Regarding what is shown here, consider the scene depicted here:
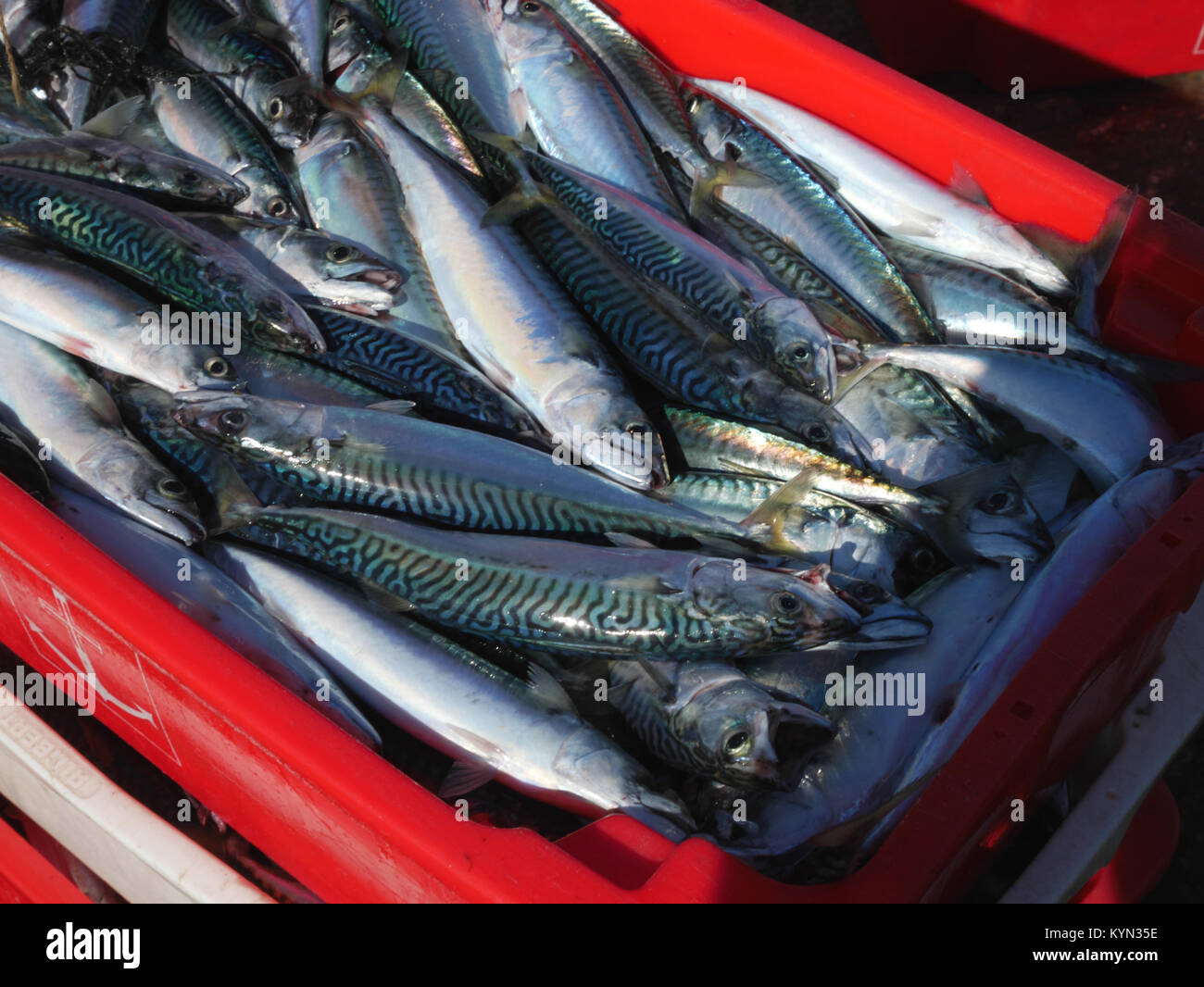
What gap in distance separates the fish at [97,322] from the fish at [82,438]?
0.21ft

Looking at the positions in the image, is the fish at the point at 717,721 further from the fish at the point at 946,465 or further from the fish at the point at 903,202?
the fish at the point at 903,202

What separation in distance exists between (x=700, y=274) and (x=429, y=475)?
2.83 ft

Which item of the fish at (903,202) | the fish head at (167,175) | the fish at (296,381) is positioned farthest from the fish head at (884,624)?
the fish head at (167,175)

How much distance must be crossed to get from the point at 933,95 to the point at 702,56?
755mm

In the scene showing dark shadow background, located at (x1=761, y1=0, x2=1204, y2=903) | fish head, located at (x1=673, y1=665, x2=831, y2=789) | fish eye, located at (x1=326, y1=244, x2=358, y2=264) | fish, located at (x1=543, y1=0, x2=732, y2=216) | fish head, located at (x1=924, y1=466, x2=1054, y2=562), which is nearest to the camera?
fish head, located at (x1=673, y1=665, x2=831, y2=789)

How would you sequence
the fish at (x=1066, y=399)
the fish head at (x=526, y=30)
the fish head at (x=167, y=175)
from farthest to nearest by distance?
the fish head at (x=526, y=30) → the fish head at (x=167, y=175) → the fish at (x=1066, y=399)

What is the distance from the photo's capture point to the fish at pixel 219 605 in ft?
6.76

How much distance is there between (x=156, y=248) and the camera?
2.49m

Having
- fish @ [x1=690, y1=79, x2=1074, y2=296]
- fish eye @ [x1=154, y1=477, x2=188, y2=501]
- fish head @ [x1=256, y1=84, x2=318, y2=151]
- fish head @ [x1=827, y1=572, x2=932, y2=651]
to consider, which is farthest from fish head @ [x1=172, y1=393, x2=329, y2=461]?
fish @ [x1=690, y1=79, x2=1074, y2=296]

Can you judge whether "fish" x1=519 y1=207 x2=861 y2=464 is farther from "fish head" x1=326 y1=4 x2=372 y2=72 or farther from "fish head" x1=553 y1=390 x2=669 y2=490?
"fish head" x1=326 y1=4 x2=372 y2=72

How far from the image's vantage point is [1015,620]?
200 cm

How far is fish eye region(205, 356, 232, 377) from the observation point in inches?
91.2

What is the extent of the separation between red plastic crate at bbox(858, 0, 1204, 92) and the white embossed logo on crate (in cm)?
372
